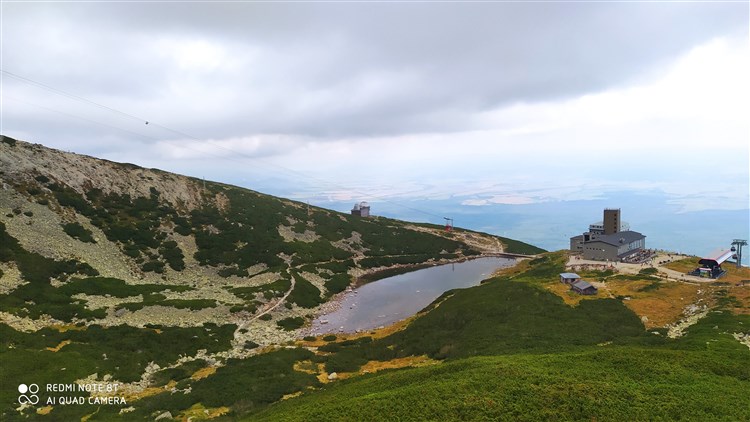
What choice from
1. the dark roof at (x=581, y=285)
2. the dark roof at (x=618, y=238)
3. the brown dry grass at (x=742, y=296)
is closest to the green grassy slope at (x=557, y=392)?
the brown dry grass at (x=742, y=296)

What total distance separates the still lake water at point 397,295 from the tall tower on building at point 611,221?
27.6m

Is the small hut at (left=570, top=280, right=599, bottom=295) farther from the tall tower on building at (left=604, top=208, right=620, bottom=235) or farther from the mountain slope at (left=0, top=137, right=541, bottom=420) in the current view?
the tall tower on building at (left=604, top=208, right=620, bottom=235)

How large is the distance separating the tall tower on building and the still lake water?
2761 centimetres

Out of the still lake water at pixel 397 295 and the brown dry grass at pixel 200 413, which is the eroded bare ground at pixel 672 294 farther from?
the brown dry grass at pixel 200 413

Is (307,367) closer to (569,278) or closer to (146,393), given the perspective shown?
(146,393)

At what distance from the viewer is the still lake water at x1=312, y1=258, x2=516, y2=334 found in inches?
2424

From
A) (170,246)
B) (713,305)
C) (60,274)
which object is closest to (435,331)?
(713,305)

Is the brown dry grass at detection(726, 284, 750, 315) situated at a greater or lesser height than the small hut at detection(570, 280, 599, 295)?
greater

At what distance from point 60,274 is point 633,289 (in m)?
85.6

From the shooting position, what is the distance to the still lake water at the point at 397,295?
2424 inches

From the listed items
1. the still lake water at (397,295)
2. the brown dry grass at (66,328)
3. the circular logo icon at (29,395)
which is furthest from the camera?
the still lake water at (397,295)

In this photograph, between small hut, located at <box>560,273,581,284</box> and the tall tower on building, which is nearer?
small hut, located at <box>560,273,581,284</box>

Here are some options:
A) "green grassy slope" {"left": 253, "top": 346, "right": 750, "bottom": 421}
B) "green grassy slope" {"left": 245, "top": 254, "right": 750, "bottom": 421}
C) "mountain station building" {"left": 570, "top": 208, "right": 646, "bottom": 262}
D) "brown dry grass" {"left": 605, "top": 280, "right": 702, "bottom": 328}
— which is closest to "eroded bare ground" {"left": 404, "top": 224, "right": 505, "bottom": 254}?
"mountain station building" {"left": 570, "top": 208, "right": 646, "bottom": 262}

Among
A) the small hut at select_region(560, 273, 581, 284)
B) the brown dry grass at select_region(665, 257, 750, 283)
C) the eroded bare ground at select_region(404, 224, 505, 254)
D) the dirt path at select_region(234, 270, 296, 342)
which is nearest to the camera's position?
the dirt path at select_region(234, 270, 296, 342)
